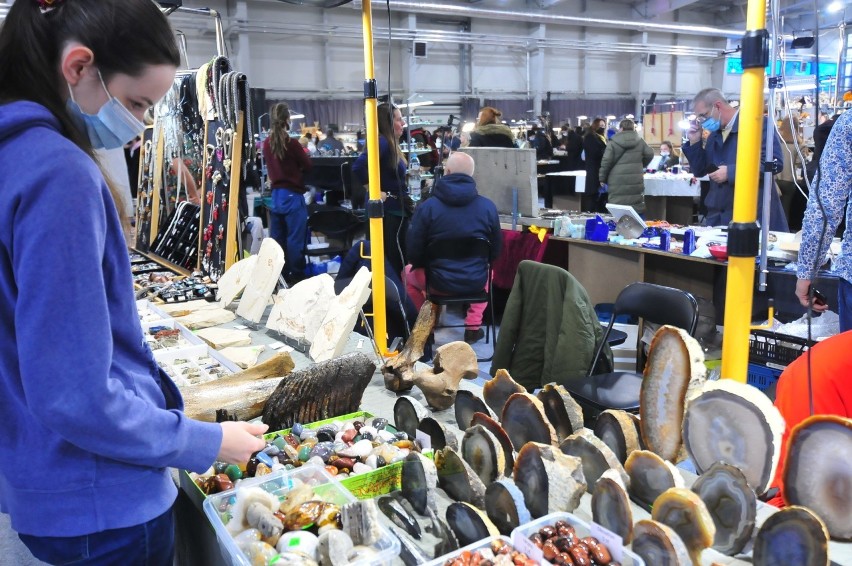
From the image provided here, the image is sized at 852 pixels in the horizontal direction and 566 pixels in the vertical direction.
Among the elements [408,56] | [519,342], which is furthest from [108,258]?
[408,56]

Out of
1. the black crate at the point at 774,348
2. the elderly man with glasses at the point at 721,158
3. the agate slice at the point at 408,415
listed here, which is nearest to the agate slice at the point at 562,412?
the agate slice at the point at 408,415

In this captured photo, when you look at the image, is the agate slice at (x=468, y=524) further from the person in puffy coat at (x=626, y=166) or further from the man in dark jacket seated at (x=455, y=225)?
the person in puffy coat at (x=626, y=166)

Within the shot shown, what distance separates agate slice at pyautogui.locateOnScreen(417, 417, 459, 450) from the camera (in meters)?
1.46

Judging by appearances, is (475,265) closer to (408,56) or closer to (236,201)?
(236,201)

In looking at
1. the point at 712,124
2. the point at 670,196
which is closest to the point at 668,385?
the point at 712,124

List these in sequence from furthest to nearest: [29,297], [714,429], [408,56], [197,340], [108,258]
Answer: [408,56] < [197,340] < [714,429] < [108,258] < [29,297]

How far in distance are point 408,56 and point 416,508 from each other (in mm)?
15284

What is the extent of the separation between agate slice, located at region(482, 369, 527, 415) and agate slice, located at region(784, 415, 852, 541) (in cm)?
63

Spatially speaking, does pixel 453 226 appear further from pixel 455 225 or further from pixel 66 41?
pixel 66 41

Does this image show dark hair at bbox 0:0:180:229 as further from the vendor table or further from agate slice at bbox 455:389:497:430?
agate slice at bbox 455:389:497:430

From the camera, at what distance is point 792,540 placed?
1.00 m

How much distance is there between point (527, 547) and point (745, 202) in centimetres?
82

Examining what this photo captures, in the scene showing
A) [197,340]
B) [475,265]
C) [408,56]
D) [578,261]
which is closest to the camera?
[197,340]

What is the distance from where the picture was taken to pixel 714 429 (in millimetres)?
1272
